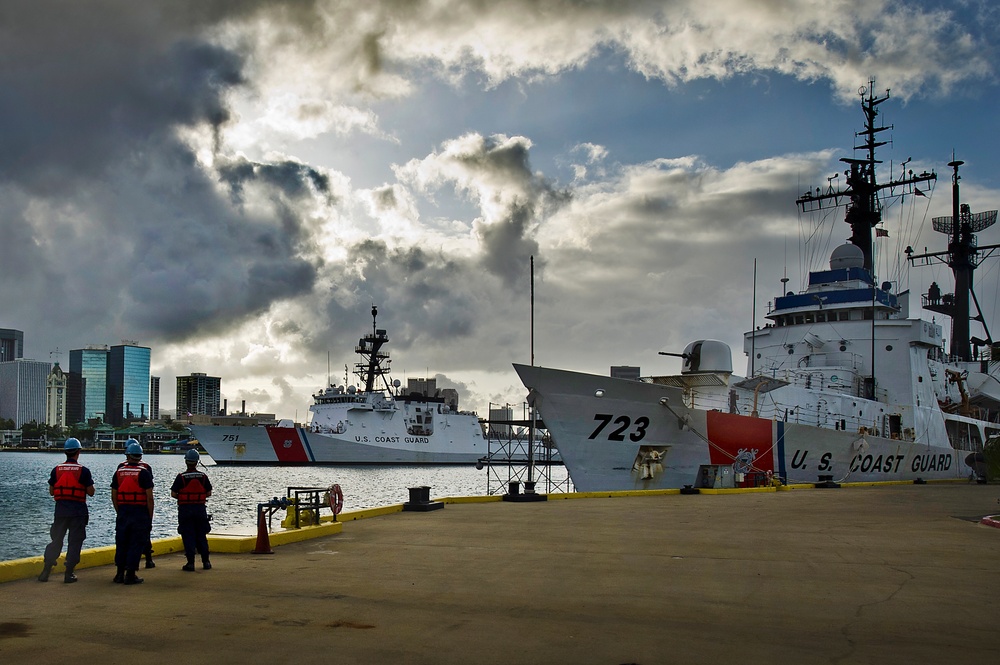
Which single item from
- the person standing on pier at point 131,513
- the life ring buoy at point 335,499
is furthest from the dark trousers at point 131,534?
the life ring buoy at point 335,499

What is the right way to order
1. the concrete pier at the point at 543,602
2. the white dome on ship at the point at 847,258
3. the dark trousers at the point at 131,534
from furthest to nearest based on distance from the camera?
the white dome on ship at the point at 847,258 < the dark trousers at the point at 131,534 < the concrete pier at the point at 543,602

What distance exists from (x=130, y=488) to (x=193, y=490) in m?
0.71

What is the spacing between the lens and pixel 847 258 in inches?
1163

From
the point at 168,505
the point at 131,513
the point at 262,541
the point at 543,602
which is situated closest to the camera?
the point at 543,602

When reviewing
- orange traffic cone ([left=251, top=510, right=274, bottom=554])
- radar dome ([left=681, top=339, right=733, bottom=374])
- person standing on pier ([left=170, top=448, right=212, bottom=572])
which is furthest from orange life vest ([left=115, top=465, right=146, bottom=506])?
radar dome ([left=681, top=339, right=733, bottom=374])

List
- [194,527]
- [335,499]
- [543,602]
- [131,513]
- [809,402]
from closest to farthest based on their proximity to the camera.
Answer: [543,602]
[131,513]
[194,527]
[335,499]
[809,402]

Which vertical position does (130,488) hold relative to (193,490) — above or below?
above

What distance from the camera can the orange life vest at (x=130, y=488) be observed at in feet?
23.8

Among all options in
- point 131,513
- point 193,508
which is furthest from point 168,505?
point 131,513

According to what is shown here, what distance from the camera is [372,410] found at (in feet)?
221

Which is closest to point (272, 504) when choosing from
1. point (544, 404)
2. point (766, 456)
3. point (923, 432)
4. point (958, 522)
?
point (544, 404)

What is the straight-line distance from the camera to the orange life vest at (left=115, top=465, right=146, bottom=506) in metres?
7.26

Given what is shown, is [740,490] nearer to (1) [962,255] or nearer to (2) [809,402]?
(2) [809,402]

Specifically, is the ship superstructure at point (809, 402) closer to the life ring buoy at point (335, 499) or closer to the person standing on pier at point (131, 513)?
the life ring buoy at point (335, 499)
